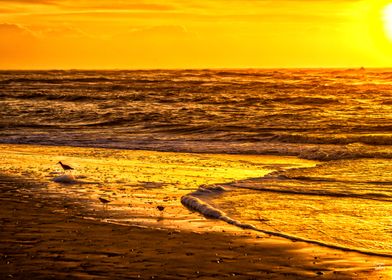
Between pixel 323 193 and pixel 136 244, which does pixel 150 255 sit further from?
pixel 323 193

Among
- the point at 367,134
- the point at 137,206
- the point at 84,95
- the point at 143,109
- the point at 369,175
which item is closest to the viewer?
the point at 137,206

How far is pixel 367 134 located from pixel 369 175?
11.3 metres

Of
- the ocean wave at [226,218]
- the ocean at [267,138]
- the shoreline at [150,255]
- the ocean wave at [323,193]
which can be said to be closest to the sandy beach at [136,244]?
the shoreline at [150,255]

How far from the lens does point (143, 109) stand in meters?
42.0

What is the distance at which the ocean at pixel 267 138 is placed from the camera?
38.2 ft

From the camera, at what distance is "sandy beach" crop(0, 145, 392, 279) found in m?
8.20

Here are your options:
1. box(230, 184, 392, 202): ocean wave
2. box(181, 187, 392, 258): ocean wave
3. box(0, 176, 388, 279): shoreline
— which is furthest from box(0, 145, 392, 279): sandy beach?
box(230, 184, 392, 202): ocean wave

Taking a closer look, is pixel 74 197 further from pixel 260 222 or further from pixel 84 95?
pixel 84 95

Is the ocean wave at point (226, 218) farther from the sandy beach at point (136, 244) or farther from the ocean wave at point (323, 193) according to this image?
the ocean wave at point (323, 193)

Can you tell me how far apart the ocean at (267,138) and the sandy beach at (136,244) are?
73 cm

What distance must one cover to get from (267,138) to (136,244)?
18.2 meters

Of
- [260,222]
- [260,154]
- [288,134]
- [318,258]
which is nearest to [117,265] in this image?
[318,258]

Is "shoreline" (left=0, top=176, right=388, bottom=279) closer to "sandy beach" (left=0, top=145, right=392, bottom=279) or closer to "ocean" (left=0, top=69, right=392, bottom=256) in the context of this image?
"sandy beach" (left=0, top=145, right=392, bottom=279)

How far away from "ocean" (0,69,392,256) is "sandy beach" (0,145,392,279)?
2.39 ft
